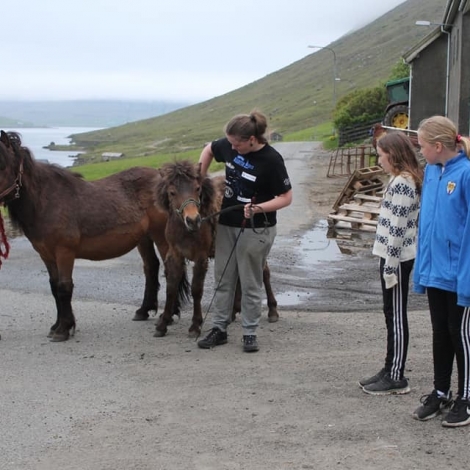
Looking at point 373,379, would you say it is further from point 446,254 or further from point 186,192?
point 186,192

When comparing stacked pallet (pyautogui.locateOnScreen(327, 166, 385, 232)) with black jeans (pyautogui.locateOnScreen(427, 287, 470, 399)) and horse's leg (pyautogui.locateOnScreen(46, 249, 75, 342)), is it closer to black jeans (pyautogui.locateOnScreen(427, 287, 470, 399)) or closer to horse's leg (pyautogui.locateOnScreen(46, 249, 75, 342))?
horse's leg (pyautogui.locateOnScreen(46, 249, 75, 342))

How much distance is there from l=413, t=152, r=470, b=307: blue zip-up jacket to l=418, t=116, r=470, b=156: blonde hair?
0.20 ft

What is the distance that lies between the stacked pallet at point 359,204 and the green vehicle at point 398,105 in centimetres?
2124

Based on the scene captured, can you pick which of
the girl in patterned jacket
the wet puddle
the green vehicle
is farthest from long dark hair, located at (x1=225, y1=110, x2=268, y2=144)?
the green vehicle

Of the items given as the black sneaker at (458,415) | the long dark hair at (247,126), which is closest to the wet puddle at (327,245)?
the long dark hair at (247,126)

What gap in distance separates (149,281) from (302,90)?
154 meters

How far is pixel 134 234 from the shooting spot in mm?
8219

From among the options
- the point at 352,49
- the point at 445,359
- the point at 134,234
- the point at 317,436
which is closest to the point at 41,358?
the point at 134,234

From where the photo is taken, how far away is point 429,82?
3969 cm

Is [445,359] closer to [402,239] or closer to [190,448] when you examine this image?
[402,239]

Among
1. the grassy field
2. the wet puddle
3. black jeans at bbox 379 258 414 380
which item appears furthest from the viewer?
the grassy field

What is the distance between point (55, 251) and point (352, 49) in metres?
176

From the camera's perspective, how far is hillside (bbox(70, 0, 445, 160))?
129 m

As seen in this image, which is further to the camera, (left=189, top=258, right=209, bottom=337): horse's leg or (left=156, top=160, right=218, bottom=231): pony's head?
(left=189, top=258, right=209, bottom=337): horse's leg
